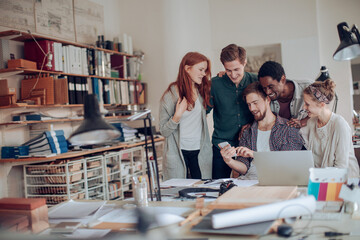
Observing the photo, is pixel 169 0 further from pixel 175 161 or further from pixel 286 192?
pixel 286 192

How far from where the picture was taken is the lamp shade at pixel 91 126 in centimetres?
144

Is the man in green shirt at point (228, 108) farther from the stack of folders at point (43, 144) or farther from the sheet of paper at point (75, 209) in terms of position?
the stack of folders at point (43, 144)

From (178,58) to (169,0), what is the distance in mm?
885

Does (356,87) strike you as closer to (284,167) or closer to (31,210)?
(284,167)

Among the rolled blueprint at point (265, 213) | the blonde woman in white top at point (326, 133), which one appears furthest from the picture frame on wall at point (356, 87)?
the rolled blueprint at point (265, 213)

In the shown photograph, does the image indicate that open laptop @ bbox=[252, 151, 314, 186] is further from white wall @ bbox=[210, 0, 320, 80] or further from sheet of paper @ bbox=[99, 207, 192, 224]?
white wall @ bbox=[210, 0, 320, 80]

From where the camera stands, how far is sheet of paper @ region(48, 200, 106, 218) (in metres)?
1.78

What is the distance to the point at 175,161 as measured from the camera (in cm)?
303

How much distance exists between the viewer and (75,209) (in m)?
1.88

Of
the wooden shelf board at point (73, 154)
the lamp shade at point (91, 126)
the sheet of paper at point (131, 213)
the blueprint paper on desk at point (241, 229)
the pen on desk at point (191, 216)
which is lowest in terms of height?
the sheet of paper at point (131, 213)

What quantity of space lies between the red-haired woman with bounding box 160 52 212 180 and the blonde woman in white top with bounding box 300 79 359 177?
80 cm

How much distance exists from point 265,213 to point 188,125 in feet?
5.72

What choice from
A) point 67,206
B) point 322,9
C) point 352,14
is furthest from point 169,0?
point 67,206

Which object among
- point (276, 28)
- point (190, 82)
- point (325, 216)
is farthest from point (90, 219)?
point (276, 28)
